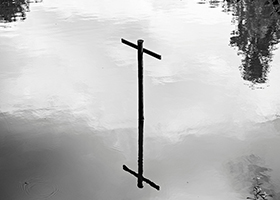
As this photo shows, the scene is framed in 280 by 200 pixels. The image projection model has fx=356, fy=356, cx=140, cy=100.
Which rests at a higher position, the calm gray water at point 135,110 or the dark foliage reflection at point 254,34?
the dark foliage reflection at point 254,34

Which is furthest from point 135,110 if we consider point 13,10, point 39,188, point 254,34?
point 13,10

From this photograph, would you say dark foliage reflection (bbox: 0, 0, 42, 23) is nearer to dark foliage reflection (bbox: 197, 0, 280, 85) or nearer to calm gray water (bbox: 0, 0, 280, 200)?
calm gray water (bbox: 0, 0, 280, 200)

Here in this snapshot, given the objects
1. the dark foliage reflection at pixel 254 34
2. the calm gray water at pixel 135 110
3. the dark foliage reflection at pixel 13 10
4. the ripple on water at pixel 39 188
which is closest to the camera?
the ripple on water at pixel 39 188

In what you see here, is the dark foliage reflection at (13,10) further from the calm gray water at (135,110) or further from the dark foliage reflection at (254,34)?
the dark foliage reflection at (254,34)

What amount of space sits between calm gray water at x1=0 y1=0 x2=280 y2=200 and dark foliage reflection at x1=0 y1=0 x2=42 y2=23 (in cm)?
229

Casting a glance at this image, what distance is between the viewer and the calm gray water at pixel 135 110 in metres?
10.1

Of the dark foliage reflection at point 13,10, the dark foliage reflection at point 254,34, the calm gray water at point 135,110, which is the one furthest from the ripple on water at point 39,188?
the dark foliage reflection at point 13,10

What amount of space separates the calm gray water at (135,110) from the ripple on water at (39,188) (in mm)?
28

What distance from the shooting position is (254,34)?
21219 millimetres

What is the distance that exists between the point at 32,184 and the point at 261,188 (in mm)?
6281


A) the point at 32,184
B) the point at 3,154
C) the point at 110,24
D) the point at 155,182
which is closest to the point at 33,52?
the point at 110,24

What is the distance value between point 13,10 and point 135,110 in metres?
18.3

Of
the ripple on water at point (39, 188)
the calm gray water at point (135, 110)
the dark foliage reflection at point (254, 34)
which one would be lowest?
the ripple on water at point (39, 188)

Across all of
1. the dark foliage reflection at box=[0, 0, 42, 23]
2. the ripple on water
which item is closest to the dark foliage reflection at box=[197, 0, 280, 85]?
the ripple on water
